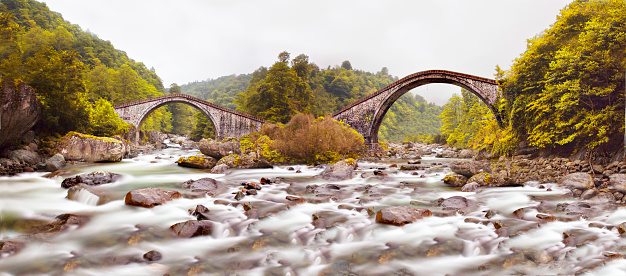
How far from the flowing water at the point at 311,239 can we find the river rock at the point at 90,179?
2.01ft

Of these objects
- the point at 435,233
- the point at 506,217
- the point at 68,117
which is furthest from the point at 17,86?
the point at 506,217

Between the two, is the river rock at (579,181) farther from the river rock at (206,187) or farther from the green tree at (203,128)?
the green tree at (203,128)

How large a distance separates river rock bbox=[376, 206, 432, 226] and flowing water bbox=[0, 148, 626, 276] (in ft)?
0.52

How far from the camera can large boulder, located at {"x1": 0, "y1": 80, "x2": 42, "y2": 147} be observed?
976cm

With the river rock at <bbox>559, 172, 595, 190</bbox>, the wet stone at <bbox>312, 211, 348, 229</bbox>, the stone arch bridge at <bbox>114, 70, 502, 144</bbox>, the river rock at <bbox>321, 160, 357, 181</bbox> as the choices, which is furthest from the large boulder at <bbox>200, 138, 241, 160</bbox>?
the river rock at <bbox>559, 172, 595, 190</bbox>

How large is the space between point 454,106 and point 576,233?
33489 mm

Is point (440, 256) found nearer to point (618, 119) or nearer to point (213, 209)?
point (213, 209)

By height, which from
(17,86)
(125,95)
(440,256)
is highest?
(125,95)

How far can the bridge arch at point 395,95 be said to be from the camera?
63.9 feet

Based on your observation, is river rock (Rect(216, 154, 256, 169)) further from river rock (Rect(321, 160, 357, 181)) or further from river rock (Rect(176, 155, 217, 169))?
river rock (Rect(321, 160, 357, 181))

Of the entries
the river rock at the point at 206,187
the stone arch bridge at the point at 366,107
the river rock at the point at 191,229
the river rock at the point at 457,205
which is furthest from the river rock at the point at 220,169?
the stone arch bridge at the point at 366,107

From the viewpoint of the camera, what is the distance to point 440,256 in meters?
4.20

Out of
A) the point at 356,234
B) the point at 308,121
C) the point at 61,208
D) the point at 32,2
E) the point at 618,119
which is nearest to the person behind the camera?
the point at 356,234

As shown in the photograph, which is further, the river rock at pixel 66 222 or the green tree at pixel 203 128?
the green tree at pixel 203 128
